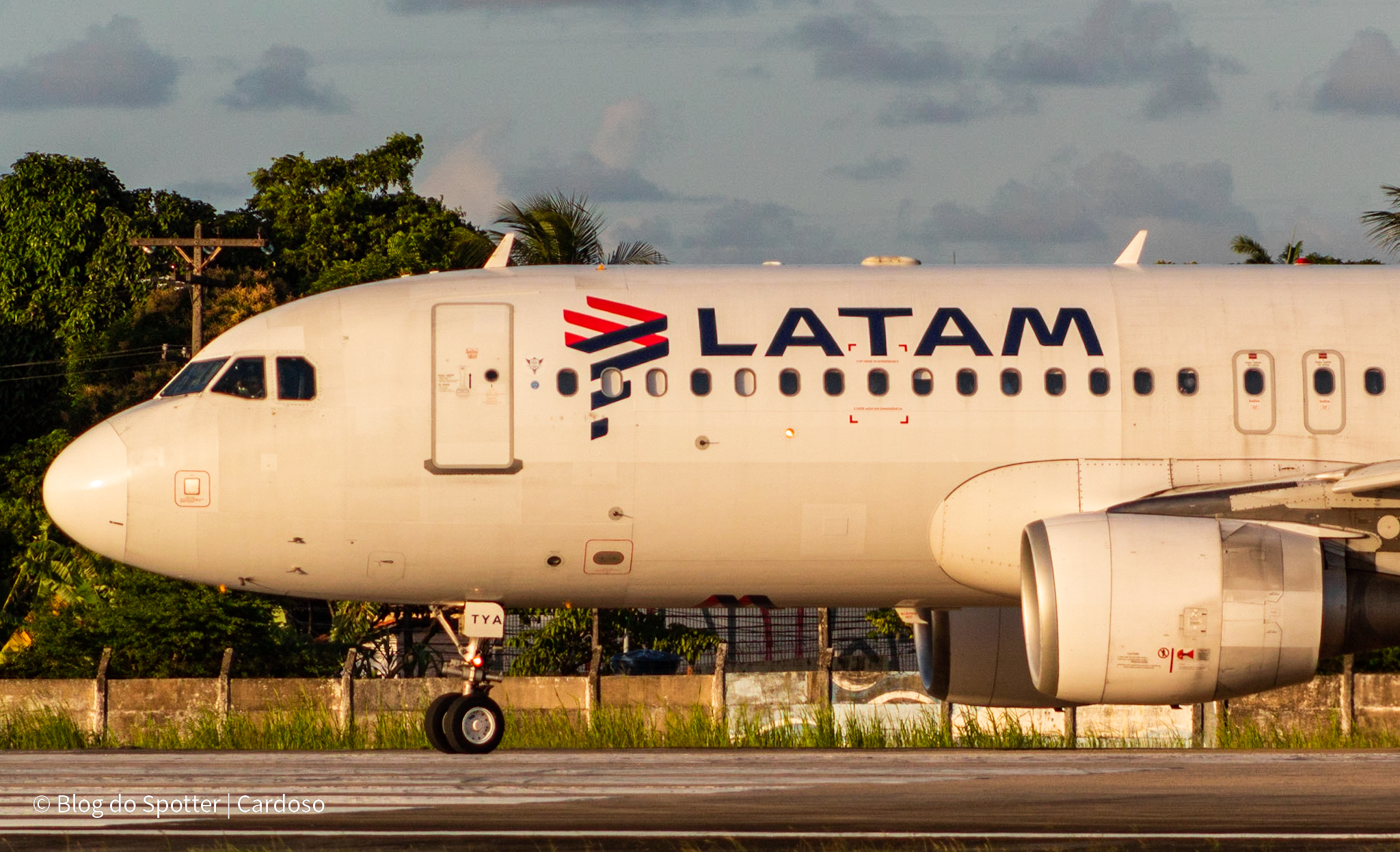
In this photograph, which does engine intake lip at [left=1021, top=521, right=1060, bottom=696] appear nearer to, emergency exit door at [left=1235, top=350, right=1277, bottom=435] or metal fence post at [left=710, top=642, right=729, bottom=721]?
emergency exit door at [left=1235, top=350, right=1277, bottom=435]

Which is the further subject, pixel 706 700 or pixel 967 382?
pixel 706 700

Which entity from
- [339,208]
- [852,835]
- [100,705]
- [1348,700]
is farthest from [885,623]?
[339,208]

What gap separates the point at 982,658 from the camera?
18.8m

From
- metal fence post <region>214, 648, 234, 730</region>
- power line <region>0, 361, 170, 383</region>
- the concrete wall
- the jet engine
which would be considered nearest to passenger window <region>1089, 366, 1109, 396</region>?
the jet engine

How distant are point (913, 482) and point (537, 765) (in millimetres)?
4865

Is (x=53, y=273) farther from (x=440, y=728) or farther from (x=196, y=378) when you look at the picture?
(x=440, y=728)

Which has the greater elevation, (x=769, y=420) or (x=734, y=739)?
(x=769, y=420)

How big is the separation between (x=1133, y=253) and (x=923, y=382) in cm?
326

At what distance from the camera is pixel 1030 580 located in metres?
15.6

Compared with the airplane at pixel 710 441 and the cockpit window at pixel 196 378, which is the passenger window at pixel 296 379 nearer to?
the airplane at pixel 710 441

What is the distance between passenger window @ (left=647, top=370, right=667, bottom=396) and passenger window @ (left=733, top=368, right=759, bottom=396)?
64 cm

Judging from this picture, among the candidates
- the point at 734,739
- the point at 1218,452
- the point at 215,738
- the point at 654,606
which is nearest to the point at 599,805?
the point at 654,606

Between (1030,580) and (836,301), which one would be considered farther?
(836,301)

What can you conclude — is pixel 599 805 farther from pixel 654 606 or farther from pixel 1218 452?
pixel 1218 452
